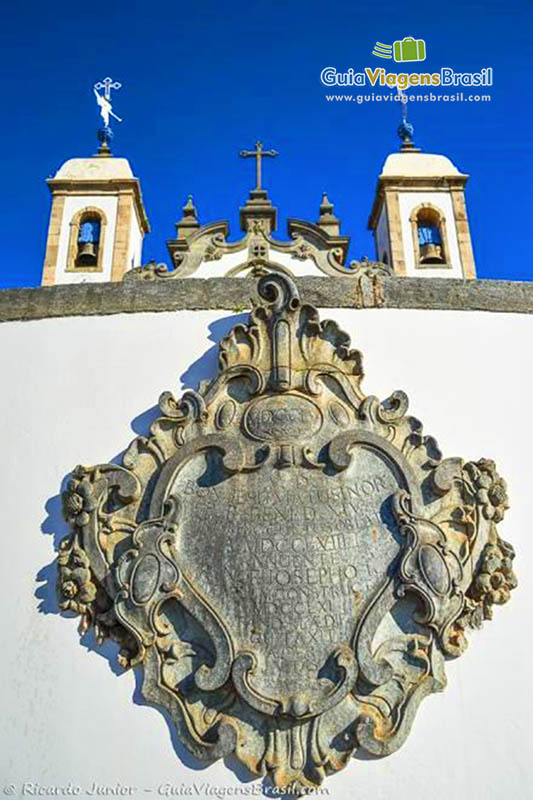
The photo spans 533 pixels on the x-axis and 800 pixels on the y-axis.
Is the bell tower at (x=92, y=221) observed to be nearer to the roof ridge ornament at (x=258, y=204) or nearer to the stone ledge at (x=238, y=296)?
the roof ridge ornament at (x=258, y=204)

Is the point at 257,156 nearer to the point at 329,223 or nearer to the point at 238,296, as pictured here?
the point at 329,223

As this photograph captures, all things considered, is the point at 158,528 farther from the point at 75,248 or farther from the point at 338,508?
the point at 75,248

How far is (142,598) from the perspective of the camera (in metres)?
3.13

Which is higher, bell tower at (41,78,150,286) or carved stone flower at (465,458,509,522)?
bell tower at (41,78,150,286)

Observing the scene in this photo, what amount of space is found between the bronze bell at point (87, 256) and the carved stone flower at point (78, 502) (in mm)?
11576

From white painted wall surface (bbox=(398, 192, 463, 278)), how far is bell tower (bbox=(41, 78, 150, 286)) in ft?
18.4

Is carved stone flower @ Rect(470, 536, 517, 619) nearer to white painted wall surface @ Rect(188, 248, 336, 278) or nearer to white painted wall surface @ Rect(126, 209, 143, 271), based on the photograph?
white painted wall surface @ Rect(188, 248, 336, 278)

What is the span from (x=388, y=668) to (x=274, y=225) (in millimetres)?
9990

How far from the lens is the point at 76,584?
3.26m

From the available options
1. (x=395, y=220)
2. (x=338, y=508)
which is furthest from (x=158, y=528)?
(x=395, y=220)

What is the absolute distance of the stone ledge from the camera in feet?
13.0

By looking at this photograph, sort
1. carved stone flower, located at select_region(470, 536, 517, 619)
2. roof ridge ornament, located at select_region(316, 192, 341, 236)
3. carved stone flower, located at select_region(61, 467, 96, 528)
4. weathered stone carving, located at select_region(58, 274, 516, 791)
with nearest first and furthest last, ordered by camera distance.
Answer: weathered stone carving, located at select_region(58, 274, 516, 791) < carved stone flower, located at select_region(470, 536, 517, 619) < carved stone flower, located at select_region(61, 467, 96, 528) < roof ridge ornament, located at select_region(316, 192, 341, 236)

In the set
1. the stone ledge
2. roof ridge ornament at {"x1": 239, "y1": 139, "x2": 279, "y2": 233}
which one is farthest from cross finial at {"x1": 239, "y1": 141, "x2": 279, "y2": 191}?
the stone ledge

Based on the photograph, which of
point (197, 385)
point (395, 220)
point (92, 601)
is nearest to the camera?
point (92, 601)
